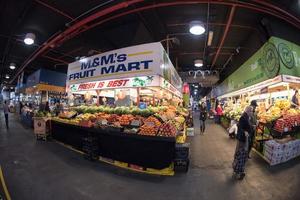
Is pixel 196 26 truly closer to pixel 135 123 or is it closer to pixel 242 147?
pixel 135 123

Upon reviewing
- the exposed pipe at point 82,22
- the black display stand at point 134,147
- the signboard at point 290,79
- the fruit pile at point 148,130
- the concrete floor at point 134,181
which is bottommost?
the concrete floor at point 134,181

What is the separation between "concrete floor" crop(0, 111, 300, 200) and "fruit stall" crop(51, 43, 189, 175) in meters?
0.33

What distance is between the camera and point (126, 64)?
639 centimetres

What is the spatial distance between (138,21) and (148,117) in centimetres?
382

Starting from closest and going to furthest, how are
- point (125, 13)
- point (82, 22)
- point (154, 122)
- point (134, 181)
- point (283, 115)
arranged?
1. point (134, 181)
2. point (154, 122)
3. point (125, 13)
4. point (283, 115)
5. point (82, 22)

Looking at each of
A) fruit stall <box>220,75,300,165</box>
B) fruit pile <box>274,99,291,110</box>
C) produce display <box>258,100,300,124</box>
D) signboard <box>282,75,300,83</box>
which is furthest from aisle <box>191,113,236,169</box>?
signboard <box>282,75,300,83</box>

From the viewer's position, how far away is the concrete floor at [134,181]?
3191 mm

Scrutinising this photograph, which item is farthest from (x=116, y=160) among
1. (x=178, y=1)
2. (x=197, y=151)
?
(x=178, y=1)

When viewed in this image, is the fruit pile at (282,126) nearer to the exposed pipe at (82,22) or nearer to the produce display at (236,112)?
the produce display at (236,112)

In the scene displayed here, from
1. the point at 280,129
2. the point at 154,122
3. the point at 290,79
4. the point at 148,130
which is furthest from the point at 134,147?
the point at 290,79

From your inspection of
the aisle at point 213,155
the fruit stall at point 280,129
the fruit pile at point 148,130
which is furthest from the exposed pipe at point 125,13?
the aisle at point 213,155

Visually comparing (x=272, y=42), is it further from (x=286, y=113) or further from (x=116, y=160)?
(x=116, y=160)

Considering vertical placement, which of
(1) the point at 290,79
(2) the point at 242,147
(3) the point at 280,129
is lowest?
(2) the point at 242,147

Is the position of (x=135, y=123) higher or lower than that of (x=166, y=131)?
higher
